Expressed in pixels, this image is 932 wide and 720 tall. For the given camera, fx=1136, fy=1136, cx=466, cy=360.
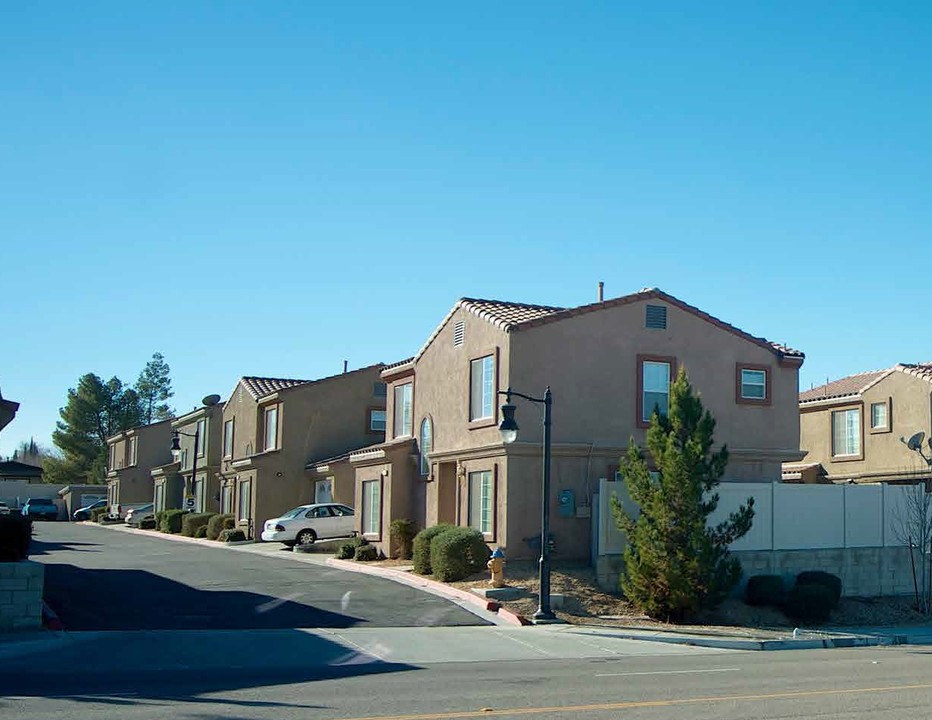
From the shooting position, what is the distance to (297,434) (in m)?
44.0

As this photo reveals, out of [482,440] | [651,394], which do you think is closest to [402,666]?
[482,440]

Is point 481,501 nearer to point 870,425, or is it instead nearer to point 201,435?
point 870,425

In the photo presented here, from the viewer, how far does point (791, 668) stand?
16828 millimetres

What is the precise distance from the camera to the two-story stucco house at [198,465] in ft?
177

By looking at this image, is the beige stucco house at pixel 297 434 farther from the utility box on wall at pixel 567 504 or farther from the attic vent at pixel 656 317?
the attic vent at pixel 656 317

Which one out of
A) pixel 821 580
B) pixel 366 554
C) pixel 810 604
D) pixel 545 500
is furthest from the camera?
pixel 366 554

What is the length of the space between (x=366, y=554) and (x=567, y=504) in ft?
24.7

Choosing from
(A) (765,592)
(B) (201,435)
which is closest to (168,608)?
(A) (765,592)

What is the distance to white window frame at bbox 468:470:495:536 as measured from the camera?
27.0 meters

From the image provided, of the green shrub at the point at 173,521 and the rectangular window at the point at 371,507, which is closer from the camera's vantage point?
the rectangular window at the point at 371,507

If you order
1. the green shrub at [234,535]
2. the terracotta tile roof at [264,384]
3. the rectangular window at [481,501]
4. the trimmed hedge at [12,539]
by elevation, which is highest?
the terracotta tile roof at [264,384]

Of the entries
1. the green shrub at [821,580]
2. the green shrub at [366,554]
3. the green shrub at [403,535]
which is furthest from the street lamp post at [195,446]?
the green shrub at [821,580]

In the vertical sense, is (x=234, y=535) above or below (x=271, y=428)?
below

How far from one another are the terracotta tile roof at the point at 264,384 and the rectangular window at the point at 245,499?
361cm
